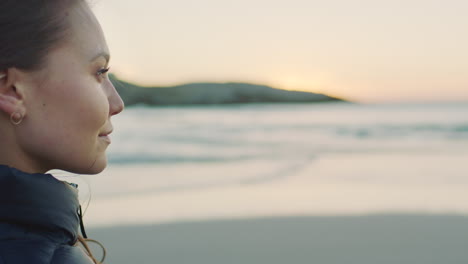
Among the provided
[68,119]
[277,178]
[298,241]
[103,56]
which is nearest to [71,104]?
[68,119]

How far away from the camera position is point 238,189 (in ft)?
19.7

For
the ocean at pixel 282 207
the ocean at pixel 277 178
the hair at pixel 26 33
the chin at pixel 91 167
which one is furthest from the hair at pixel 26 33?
the ocean at pixel 277 178

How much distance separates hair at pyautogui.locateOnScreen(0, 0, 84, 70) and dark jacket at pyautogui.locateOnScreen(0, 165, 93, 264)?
20 cm

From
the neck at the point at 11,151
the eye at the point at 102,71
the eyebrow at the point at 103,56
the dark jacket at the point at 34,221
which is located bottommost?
the dark jacket at the point at 34,221

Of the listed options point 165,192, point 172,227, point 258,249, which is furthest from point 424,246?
point 165,192

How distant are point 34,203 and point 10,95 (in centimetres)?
20

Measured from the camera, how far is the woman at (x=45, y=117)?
0.89 meters

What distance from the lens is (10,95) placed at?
3.03 ft

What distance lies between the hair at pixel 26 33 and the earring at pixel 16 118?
3.3 inches

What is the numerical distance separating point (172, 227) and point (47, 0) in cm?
353

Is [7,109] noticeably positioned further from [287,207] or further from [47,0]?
[287,207]

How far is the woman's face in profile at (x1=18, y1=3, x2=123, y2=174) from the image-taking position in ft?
3.09

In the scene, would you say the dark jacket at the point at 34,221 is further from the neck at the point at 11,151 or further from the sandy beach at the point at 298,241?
the sandy beach at the point at 298,241

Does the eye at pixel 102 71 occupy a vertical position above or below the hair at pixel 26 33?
below
